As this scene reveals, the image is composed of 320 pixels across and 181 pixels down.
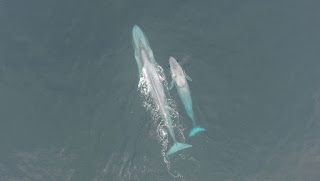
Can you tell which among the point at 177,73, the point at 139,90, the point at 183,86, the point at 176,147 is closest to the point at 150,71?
the point at 139,90

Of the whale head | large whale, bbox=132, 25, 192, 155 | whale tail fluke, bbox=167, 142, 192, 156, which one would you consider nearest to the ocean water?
large whale, bbox=132, 25, 192, 155

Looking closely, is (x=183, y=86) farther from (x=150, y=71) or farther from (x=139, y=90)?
(x=139, y=90)

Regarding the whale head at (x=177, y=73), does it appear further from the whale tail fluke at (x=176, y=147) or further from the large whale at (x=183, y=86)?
the whale tail fluke at (x=176, y=147)

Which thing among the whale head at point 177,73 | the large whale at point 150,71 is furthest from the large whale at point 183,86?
the large whale at point 150,71

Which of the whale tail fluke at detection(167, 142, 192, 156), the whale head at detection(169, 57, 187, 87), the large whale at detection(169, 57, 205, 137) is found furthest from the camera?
the whale head at detection(169, 57, 187, 87)

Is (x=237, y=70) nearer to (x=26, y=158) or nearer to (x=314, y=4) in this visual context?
(x=314, y=4)

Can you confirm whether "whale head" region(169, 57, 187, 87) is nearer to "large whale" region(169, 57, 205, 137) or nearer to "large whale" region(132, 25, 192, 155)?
"large whale" region(169, 57, 205, 137)
